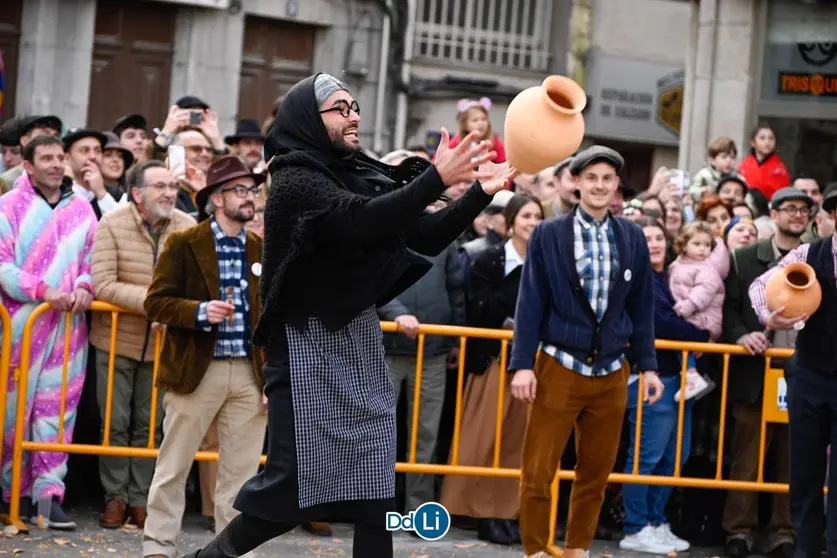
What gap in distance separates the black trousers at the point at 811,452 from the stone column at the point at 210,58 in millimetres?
11514

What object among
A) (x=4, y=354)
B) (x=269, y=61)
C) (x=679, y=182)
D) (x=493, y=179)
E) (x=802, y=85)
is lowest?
(x=4, y=354)

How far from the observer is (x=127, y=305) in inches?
333

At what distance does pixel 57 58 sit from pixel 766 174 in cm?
827

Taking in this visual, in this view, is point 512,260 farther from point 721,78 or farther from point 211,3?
point 211,3

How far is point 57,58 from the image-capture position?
1727 cm

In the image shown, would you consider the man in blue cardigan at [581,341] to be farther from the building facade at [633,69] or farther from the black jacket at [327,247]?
the building facade at [633,69]

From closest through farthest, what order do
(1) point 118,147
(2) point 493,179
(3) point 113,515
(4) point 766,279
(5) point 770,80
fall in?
(2) point 493,179 → (4) point 766,279 → (3) point 113,515 → (1) point 118,147 → (5) point 770,80

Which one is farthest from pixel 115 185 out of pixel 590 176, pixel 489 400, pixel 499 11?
pixel 499 11

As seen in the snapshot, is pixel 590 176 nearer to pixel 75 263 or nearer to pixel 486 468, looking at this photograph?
pixel 486 468

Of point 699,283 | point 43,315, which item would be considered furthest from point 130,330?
point 699,283

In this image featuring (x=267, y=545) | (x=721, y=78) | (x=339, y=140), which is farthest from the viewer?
(x=721, y=78)

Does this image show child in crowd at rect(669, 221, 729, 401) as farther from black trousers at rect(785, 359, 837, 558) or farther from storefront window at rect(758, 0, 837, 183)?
storefront window at rect(758, 0, 837, 183)

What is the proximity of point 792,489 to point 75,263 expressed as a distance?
4.20 metres

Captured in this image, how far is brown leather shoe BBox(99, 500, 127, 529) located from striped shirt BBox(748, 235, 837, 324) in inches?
149
